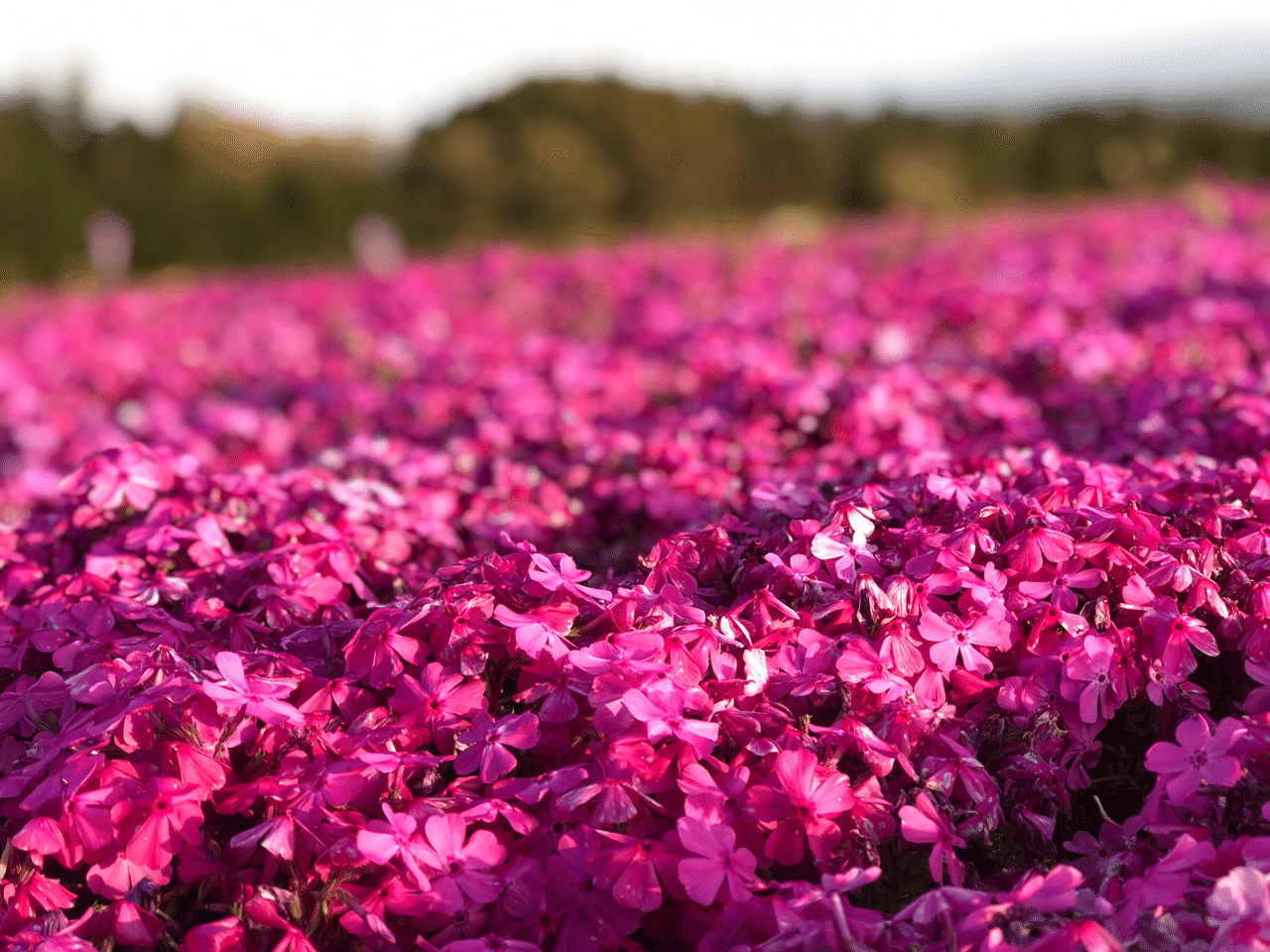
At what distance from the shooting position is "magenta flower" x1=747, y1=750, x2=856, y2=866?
1543mm

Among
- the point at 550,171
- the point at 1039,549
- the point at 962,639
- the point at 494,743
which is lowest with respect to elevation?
the point at 494,743

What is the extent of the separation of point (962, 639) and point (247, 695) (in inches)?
46.5

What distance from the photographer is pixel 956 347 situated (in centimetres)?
464

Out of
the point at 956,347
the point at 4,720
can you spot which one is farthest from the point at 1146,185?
the point at 4,720

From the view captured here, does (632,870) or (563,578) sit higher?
(563,578)

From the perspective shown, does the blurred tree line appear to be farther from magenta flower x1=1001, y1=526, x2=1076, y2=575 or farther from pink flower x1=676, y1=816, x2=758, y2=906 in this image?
pink flower x1=676, y1=816, x2=758, y2=906

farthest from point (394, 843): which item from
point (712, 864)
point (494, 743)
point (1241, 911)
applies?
point (1241, 911)

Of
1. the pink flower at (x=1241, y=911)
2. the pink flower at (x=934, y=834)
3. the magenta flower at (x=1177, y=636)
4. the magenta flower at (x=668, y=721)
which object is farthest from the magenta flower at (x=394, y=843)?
the magenta flower at (x=1177, y=636)

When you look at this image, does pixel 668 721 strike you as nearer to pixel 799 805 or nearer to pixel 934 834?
pixel 799 805

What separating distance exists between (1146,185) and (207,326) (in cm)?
1325

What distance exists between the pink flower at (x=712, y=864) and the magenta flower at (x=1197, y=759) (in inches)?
25.4

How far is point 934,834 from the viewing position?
154 centimetres

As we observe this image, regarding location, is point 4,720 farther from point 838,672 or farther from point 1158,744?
point 1158,744

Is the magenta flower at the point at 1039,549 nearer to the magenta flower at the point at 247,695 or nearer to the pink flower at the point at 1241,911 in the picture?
the pink flower at the point at 1241,911
